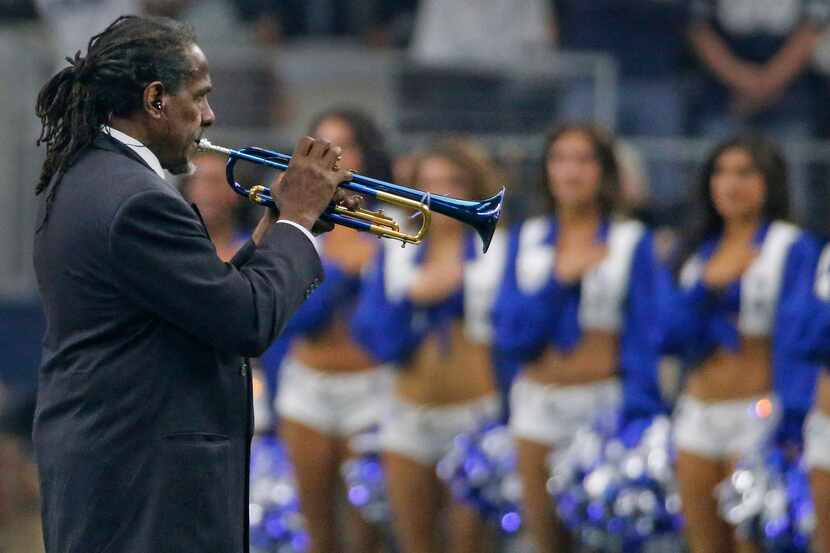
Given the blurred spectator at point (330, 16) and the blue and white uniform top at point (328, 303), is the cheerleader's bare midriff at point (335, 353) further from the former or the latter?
the blurred spectator at point (330, 16)

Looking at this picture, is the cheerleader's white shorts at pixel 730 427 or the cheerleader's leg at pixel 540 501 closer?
the cheerleader's white shorts at pixel 730 427

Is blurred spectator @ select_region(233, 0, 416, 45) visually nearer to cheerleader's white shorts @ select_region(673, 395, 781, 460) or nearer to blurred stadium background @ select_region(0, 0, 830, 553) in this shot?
blurred stadium background @ select_region(0, 0, 830, 553)

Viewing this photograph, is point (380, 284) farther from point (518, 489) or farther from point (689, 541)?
point (689, 541)

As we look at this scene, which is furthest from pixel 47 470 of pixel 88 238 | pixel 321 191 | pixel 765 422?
pixel 765 422

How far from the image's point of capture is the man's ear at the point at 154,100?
13.3 feet

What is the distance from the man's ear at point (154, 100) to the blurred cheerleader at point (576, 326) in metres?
3.34

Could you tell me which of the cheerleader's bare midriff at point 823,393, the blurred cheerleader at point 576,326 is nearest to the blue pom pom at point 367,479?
the blurred cheerleader at point 576,326

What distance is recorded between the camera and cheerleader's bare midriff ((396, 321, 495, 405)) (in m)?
7.66

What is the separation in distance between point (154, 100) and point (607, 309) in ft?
11.3

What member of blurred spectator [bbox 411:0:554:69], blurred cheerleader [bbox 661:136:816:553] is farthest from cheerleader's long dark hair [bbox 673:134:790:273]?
blurred spectator [bbox 411:0:554:69]

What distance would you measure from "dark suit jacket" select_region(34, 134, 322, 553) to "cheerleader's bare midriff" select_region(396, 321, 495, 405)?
3630mm

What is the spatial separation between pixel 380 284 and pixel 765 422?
1802mm

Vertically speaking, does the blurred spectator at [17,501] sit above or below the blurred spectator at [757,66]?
below

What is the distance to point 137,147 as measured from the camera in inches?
161
